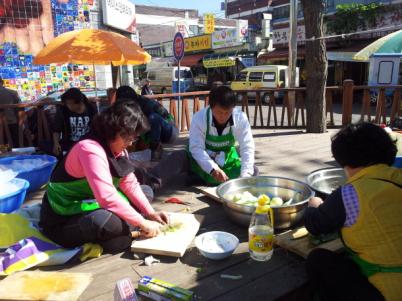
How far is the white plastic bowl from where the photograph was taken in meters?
2.25

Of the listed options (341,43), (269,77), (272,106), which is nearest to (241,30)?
(341,43)

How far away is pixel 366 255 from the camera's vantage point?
1.74 m

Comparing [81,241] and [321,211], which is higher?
[321,211]

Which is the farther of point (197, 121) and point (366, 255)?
point (197, 121)

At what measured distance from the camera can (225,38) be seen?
2922cm

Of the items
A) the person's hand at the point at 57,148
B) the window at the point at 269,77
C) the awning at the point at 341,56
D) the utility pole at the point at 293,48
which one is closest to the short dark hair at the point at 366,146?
the person's hand at the point at 57,148

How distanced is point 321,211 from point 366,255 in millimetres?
305

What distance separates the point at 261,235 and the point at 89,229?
1127 mm

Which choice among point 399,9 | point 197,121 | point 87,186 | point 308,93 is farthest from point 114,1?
point 399,9

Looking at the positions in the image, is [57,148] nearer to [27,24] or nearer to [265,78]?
[27,24]

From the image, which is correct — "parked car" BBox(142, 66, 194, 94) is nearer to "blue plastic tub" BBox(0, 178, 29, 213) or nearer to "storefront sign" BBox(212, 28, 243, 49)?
"storefront sign" BBox(212, 28, 243, 49)

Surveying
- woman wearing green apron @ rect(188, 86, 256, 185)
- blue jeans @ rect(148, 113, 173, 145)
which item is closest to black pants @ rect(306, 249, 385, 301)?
woman wearing green apron @ rect(188, 86, 256, 185)

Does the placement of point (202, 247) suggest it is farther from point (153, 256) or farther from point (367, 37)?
point (367, 37)

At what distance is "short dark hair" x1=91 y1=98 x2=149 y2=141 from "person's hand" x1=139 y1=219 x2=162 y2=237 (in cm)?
60
